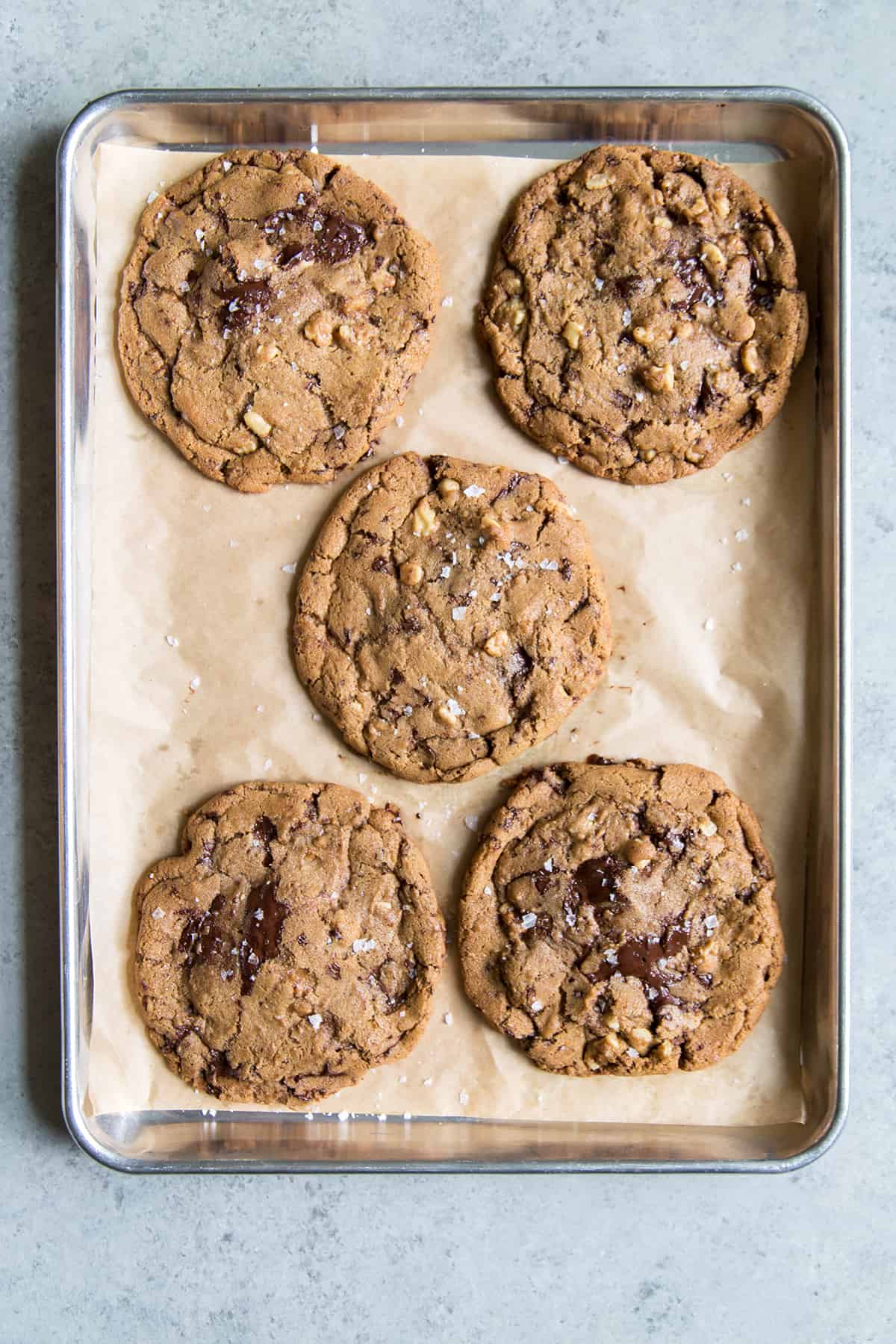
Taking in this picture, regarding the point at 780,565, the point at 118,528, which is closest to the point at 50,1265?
the point at 118,528

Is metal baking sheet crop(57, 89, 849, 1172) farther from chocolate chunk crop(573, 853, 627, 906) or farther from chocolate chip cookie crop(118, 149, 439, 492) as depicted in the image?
chocolate chunk crop(573, 853, 627, 906)

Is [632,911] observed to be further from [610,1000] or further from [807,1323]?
[807,1323]

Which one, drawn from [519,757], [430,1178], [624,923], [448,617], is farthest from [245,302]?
[430,1178]

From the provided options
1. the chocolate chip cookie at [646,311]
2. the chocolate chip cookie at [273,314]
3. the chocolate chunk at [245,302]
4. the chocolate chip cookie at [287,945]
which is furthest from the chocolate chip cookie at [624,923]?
the chocolate chunk at [245,302]

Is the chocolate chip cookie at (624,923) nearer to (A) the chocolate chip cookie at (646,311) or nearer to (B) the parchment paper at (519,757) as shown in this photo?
(B) the parchment paper at (519,757)

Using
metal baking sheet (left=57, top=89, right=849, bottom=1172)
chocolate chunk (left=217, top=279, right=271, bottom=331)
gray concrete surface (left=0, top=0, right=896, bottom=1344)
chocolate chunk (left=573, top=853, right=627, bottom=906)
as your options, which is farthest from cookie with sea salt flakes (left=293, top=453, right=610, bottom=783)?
gray concrete surface (left=0, top=0, right=896, bottom=1344)

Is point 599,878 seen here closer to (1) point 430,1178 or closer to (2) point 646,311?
(1) point 430,1178
